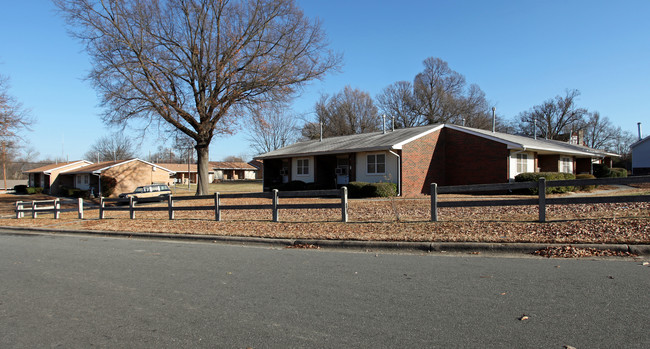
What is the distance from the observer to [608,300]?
4.77m

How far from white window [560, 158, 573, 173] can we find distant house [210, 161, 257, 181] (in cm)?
6177

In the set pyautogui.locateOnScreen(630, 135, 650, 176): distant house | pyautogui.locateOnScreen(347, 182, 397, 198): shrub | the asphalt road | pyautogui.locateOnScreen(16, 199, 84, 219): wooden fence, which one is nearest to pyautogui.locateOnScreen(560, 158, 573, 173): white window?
pyautogui.locateOnScreen(347, 182, 397, 198): shrub

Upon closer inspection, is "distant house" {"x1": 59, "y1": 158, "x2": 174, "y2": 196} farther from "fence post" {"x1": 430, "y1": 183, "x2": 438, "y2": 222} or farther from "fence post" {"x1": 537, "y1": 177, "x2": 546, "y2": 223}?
"fence post" {"x1": 537, "y1": 177, "x2": 546, "y2": 223}

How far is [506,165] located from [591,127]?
62180mm

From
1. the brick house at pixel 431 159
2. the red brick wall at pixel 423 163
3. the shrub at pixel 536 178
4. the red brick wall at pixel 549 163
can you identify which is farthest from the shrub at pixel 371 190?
the red brick wall at pixel 549 163

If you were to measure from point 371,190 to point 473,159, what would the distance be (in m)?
7.08

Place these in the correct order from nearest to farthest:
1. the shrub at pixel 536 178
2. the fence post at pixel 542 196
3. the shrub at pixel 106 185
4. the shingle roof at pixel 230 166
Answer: the fence post at pixel 542 196 → the shrub at pixel 536 178 → the shrub at pixel 106 185 → the shingle roof at pixel 230 166

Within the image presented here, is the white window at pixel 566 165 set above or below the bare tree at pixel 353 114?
below

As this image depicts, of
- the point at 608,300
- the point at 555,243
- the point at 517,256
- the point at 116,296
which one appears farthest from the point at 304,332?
→ the point at 555,243

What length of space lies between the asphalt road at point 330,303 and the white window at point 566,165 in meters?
25.2

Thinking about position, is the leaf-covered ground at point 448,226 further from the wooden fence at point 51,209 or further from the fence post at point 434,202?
the wooden fence at point 51,209

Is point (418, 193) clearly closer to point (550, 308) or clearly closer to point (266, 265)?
point (266, 265)

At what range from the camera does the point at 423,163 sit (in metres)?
24.1

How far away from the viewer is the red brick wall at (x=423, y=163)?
23.1m
